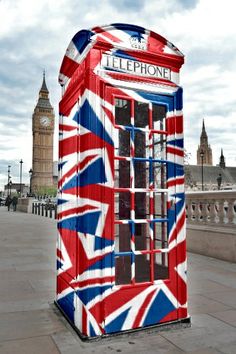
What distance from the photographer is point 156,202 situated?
379 cm

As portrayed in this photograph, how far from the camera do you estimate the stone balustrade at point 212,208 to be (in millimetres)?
7250

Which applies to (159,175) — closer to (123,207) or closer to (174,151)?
(174,151)

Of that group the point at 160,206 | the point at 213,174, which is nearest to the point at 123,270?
the point at 160,206

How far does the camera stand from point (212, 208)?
7.83 meters

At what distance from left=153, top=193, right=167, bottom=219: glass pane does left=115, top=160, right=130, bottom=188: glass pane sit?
0.34 m

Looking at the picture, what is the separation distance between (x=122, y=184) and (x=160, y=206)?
19.9 inches

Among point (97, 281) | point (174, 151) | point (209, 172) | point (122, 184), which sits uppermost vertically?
point (209, 172)

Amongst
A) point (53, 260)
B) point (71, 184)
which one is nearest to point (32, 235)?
point (53, 260)

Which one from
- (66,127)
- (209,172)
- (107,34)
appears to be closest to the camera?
(107,34)

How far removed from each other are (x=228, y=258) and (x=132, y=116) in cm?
479

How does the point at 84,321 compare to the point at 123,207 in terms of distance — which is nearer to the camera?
the point at 84,321

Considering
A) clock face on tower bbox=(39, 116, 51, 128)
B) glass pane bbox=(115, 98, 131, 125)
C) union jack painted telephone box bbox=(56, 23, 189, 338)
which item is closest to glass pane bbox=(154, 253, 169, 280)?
union jack painted telephone box bbox=(56, 23, 189, 338)

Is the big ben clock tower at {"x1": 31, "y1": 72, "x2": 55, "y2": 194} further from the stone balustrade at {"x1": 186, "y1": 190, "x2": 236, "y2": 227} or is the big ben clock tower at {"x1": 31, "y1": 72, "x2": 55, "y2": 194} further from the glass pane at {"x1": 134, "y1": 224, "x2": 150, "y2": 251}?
the glass pane at {"x1": 134, "y1": 224, "x2": 150, "y2": 251}

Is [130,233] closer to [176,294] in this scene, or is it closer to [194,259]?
[176,294]
